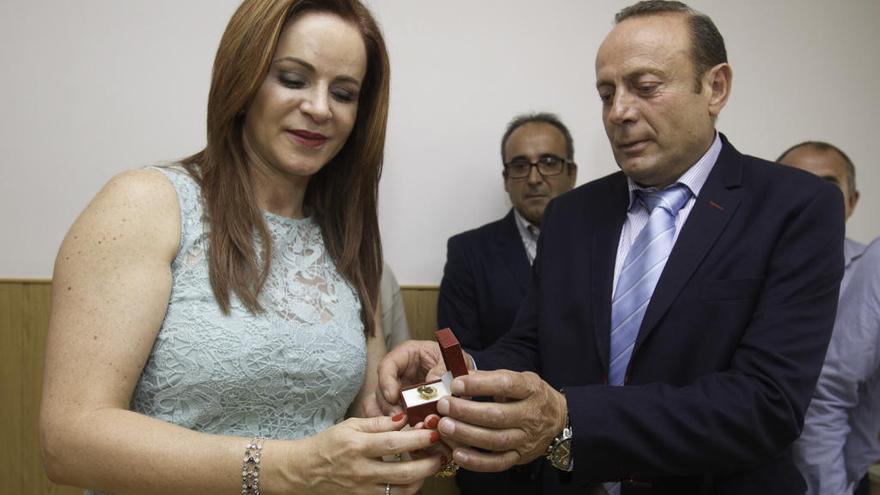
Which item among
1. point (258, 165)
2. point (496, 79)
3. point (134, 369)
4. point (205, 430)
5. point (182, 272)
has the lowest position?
point (205, 430)

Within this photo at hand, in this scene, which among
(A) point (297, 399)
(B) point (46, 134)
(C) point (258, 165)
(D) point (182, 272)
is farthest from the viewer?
(B) point (46, 134)

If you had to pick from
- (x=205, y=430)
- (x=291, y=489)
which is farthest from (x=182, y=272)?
(x=291, y=489)

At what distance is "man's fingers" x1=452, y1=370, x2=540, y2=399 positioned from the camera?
113 cm

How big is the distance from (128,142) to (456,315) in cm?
147

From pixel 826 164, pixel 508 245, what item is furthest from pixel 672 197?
pixel 826 164

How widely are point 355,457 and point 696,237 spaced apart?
86 cm

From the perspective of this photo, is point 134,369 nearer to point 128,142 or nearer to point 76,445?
point 76,445

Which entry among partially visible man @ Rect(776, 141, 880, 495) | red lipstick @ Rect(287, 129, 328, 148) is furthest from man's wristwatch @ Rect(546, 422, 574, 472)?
partially visible man @ Rect(776, 141, 880, 495)

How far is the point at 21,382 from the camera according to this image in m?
2.59

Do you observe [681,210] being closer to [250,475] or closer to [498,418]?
[498,418]

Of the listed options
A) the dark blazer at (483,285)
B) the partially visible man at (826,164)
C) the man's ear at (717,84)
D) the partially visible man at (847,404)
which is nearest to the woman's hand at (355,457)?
the man's ear at (717,84)

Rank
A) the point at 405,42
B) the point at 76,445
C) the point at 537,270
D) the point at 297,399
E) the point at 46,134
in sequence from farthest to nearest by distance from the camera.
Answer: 1. the point at 405,42
2. the point at 46,134
3. the point at 537,270
4. the point at 297,399
5. the point at 76,445

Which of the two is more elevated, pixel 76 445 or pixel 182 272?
pixel 182 272

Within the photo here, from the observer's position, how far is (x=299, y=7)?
1413 mm
